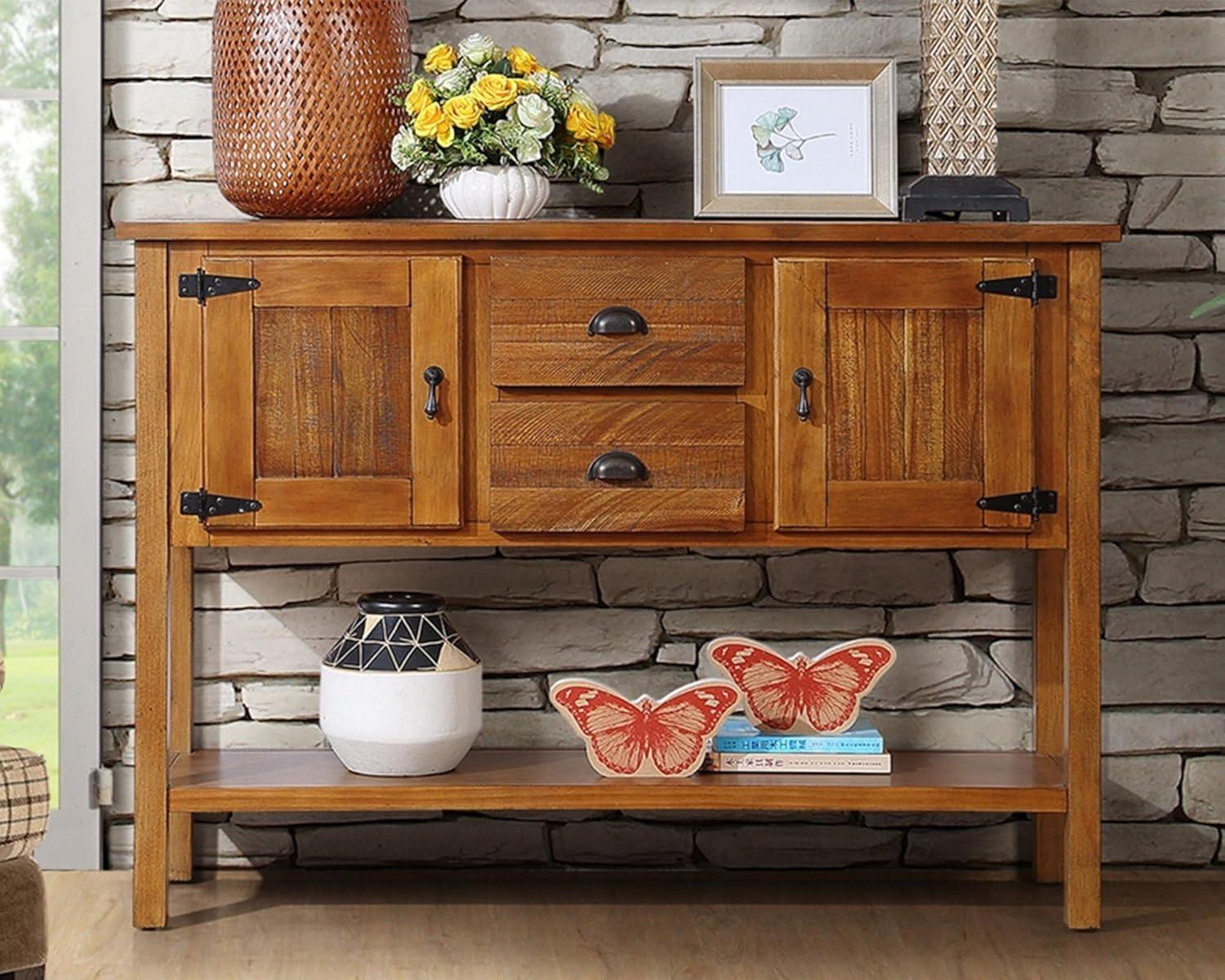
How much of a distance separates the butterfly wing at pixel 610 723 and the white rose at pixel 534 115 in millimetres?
832

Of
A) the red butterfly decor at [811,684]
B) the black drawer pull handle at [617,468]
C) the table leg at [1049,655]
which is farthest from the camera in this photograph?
the table leg at [1049,655]

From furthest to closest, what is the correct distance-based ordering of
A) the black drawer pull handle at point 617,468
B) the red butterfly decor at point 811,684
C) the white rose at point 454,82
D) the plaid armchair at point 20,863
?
the red butterfly decor at point 811,684 < the white rose at point 454,82 < the black drawer pull handle at point 617,468 < the plaid armchair at point 20,863

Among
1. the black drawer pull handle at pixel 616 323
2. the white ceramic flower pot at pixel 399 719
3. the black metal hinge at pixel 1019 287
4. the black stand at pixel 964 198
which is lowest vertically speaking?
the white ceramic flower pot at pixel 399 719

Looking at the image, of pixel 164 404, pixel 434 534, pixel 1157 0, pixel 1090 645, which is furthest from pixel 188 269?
pixel 1157 0

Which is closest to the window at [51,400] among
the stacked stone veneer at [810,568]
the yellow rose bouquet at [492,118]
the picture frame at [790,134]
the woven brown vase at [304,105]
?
the stacked stone veneer at [810,568]

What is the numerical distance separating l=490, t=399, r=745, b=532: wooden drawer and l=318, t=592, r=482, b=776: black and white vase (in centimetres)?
25

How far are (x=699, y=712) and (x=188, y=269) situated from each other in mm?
998

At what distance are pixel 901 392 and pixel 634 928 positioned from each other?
0.92 m

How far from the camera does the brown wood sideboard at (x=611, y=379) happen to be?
2232 mm

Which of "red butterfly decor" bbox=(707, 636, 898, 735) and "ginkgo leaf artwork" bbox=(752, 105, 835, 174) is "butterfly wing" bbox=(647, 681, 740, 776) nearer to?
"red butterfly decor" bbox=(707, 636, 898, 735)

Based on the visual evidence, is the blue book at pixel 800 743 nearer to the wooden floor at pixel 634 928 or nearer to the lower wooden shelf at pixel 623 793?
→ the lower wooden shelf at pixel 623 793

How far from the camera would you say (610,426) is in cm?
224

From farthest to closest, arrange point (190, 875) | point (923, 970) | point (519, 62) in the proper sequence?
point (190, 875)
point (519, 62)
point (923, 970)

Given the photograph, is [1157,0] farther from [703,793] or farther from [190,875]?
[190,875]
